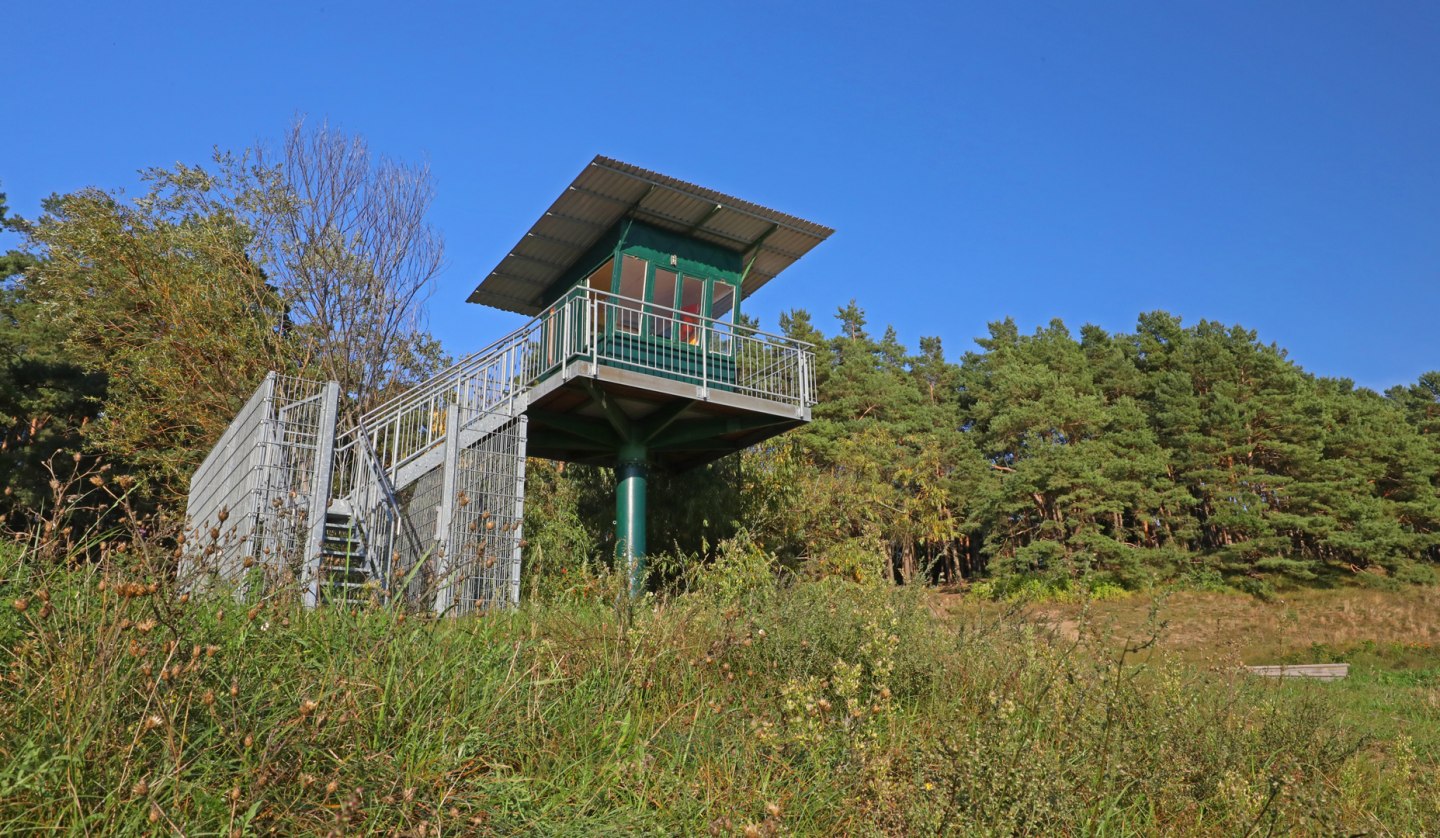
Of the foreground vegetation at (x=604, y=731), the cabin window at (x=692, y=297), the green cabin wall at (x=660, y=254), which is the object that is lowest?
the foreground vegetation at (x=604, y=731)

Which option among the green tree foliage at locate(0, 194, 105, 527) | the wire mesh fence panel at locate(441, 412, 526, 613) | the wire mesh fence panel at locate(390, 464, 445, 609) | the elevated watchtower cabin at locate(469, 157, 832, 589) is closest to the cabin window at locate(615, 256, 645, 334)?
the elevated watchtower cabin at locate(469, 157, 832, 589)

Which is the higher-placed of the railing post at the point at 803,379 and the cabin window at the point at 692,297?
the cabin window at the point at 692,297

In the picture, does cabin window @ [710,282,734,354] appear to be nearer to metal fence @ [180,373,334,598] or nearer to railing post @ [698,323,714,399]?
railing post @ [698,323,714,399]

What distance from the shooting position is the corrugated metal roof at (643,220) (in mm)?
13406

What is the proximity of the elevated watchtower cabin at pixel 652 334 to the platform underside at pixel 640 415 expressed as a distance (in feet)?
0.07

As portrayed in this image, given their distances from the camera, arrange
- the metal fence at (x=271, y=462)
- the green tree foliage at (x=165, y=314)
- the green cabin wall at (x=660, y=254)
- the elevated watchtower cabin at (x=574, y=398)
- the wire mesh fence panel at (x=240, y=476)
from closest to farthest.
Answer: the wire mesh fence panel at (x=240, y=476), the metal fence at (x=271, y=462), the elevated watchtower cabin at (x=574, y=398), the green cabin wall at (x=660, y=254), the green tree foliage at (x=165, y=314)

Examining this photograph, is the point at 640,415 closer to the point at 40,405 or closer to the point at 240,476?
the point at 240,476

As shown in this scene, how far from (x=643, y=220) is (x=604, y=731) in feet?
36.6

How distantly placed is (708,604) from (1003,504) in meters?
27.1

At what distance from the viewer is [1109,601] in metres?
27.1

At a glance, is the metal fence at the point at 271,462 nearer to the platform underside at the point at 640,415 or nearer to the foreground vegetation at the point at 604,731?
the platform underside at the point at 640,415

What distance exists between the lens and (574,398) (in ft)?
41.1

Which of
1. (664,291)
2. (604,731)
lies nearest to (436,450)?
(664,291)

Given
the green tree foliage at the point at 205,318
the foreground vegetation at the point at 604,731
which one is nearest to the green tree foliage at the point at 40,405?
the green tree foliage at the point at 205,318
